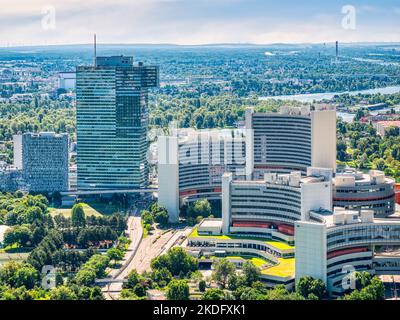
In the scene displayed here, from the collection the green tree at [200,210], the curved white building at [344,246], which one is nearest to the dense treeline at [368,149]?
the green tree at [200,210]

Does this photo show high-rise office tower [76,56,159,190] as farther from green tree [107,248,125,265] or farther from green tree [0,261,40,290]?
green tree [0,261,40,290]

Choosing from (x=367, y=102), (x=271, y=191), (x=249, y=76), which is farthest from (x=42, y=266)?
(x=249, y=76)

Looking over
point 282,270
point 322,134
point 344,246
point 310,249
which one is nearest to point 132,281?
point 282,270

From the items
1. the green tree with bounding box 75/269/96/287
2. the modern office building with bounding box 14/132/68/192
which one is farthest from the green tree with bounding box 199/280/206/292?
the modern office building with bounding box 14/132/68/192

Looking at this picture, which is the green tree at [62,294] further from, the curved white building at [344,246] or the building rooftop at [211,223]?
the building rooftop at [211,223]

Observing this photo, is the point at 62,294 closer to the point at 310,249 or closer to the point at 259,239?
the point at 310,249
